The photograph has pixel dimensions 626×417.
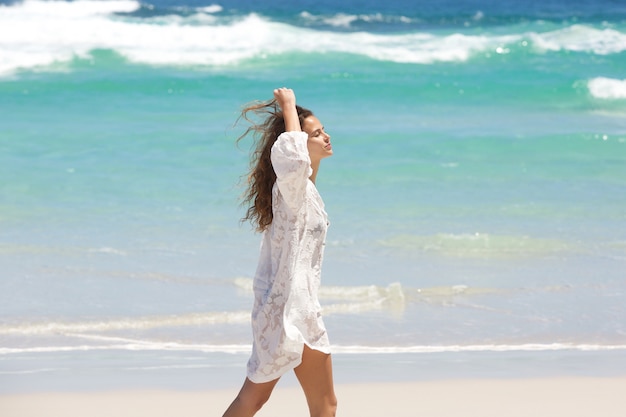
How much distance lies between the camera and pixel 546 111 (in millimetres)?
15266

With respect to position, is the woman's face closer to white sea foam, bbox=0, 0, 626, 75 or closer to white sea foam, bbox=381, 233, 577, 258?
white sea foam, bbox=381, 233, 577, 258

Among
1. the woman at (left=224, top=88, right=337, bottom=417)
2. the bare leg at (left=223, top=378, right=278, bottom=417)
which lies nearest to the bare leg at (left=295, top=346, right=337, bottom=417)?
the woman at (left=224, top=88, right=337, bottom=417)

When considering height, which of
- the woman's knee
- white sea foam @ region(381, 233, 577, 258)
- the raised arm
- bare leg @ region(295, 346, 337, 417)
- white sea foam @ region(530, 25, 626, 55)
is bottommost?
white sea foam @ region(381, 233, 577, 258)

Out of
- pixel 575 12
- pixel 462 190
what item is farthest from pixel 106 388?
pixel 575 12

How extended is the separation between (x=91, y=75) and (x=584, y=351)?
1313 cm

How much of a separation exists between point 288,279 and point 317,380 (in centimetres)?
34

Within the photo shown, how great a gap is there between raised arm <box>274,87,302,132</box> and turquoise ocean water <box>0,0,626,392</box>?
79.2 inches

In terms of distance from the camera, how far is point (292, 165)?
10.7ft

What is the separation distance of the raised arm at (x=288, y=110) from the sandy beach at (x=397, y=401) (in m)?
1.70

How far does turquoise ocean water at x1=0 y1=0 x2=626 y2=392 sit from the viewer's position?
18.7ft

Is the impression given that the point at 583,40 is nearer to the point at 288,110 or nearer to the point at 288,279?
the point at 288,110

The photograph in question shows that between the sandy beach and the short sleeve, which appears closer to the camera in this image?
the short sleeve

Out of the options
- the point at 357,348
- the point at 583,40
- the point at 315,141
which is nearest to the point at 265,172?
the point at 315,141

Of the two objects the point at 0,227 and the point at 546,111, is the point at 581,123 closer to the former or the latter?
the point at 546,111
